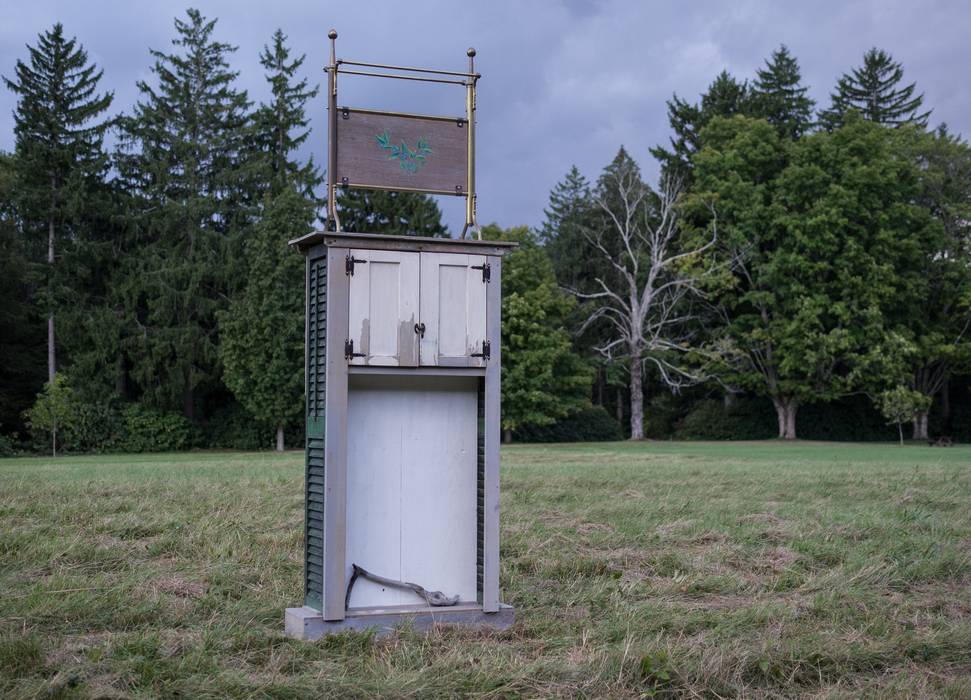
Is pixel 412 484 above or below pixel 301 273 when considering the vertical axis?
below

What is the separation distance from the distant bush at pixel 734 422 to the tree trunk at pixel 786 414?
2.12 meters

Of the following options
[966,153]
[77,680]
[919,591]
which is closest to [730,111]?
[966,153]

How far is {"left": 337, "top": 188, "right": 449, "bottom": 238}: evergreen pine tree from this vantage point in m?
50.4

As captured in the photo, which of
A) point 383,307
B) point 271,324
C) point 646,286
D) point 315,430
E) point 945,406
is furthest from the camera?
point 945,406

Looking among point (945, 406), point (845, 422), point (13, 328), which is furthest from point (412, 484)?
point (945, 406)

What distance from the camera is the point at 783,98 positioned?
53875 mm

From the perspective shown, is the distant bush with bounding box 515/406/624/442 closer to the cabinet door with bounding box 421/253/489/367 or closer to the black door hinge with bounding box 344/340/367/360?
the cabinet door with bounding box 421/253/489/367

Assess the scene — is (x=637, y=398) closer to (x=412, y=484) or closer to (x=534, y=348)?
(x=534, y=348)

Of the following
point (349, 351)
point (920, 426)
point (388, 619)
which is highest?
point (349, 351)

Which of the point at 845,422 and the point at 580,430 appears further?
the point at 845,422

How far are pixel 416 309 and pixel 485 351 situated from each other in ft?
1.88

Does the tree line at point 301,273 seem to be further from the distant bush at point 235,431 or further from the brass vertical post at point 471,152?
the brass vertical post at point 471,152

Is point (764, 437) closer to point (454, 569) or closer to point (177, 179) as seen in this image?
point (177, 179)

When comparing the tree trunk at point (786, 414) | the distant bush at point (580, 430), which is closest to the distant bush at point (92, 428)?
the distant bush at point (580, 430)
